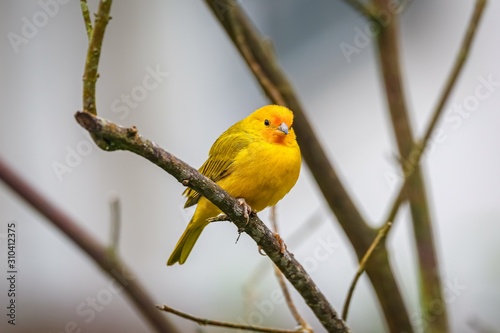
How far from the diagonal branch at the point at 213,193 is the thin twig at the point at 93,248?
2.13 ft

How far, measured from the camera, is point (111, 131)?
1.39 meters

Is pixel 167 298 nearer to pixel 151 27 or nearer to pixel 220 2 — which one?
pixel 151 27

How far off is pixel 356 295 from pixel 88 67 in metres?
5.36

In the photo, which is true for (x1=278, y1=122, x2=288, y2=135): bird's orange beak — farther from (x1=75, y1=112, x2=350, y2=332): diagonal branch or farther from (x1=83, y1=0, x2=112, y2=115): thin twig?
(x1=83, y1=0, x2=112, y2=115): thin twig

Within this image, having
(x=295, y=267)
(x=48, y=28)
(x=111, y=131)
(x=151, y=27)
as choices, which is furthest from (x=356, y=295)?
(x=111, y=131)

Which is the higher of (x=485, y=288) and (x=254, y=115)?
(x=254, y=115)

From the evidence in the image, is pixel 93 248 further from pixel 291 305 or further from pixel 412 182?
pixel 412 182

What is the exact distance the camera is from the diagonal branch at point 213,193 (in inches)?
54.7

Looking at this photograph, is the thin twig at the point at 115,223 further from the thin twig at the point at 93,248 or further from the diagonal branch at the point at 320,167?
the diagonal branch at the point at 320,167

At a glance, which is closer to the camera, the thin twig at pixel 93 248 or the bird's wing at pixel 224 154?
the thin twig at pixel 93 248

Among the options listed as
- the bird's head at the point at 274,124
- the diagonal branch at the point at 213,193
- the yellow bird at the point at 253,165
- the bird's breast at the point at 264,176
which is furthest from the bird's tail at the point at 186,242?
the diagonal branch at the point at 213,193

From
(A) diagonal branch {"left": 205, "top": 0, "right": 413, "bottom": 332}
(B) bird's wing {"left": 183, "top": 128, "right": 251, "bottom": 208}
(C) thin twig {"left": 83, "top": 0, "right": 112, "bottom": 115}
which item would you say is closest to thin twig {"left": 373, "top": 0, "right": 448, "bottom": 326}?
(A) diagonal branch {"left": 205, "top": 0, "right": 413, "bottom": 332}

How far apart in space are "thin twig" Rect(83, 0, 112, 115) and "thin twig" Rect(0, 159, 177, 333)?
0.94m

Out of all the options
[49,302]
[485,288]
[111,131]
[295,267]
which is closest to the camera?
[111,131]
